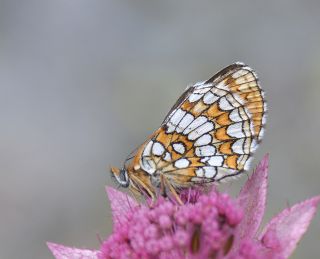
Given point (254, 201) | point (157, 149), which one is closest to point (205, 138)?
point (157, 149)

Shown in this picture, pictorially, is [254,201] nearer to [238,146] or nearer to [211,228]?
[238,146]

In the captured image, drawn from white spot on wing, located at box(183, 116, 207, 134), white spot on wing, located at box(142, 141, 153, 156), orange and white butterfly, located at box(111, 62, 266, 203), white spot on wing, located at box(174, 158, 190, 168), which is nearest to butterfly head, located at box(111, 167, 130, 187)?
orange and white butterfly, located at box(111, 62, 266, 203)

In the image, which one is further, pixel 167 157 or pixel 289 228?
pixel 167 157

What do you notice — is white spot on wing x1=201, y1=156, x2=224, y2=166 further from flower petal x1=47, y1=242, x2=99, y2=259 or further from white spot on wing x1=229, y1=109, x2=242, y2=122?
flower petal x1=47, y1=242, x2=99, y2=259

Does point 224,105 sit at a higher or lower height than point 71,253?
higher

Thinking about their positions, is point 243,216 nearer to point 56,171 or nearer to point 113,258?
point 113,258

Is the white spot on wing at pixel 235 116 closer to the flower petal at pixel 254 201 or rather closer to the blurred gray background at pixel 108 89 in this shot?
the flower petal at pixel 254 201

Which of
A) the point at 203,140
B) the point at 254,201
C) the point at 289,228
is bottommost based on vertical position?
the point at 289,228

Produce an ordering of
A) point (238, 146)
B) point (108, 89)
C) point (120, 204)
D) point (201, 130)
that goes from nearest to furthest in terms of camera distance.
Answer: point (238, 146) < point (201, 130) < point (120, 204) < point (108, 89)
